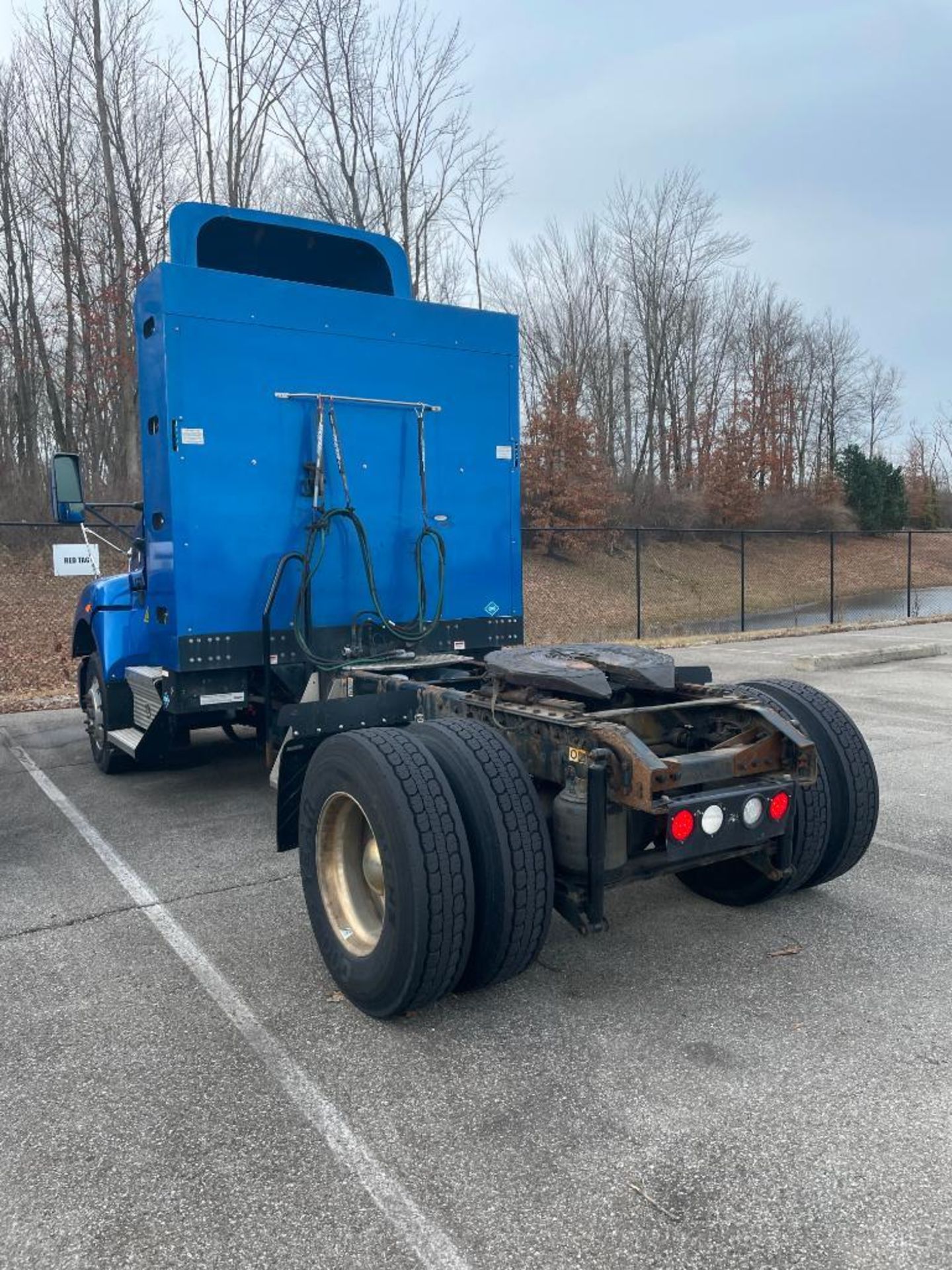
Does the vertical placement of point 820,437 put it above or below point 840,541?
above

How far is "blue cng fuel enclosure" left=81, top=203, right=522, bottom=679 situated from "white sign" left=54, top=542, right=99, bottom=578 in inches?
82.3

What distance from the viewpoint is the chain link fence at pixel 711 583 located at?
22172mm

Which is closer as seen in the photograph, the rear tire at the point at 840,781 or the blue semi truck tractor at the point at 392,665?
the blue semi truck tractor at the point at 392,665

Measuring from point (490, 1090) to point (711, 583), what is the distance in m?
27.8

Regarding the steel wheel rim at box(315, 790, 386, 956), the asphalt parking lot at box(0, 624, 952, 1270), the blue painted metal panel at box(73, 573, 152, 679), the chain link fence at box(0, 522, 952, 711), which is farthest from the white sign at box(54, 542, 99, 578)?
the steel wheel rim at box(315, 790, 386, 956)

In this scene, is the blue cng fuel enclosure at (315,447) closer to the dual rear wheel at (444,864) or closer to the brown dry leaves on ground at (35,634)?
the dual rear wheel at (444,864)

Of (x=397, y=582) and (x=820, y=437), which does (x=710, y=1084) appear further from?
(x=820, y=437)

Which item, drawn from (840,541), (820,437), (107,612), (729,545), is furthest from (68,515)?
(820,437)

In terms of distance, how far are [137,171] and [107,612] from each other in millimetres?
19861

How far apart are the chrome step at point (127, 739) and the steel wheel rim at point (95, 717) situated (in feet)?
0.76

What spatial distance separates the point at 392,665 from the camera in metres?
5.49

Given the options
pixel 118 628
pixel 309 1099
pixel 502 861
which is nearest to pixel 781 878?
pixel 502 861

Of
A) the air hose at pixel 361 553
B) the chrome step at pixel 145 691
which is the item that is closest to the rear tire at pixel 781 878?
the air hose at pixel 361 553

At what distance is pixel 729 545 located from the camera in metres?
34.5
